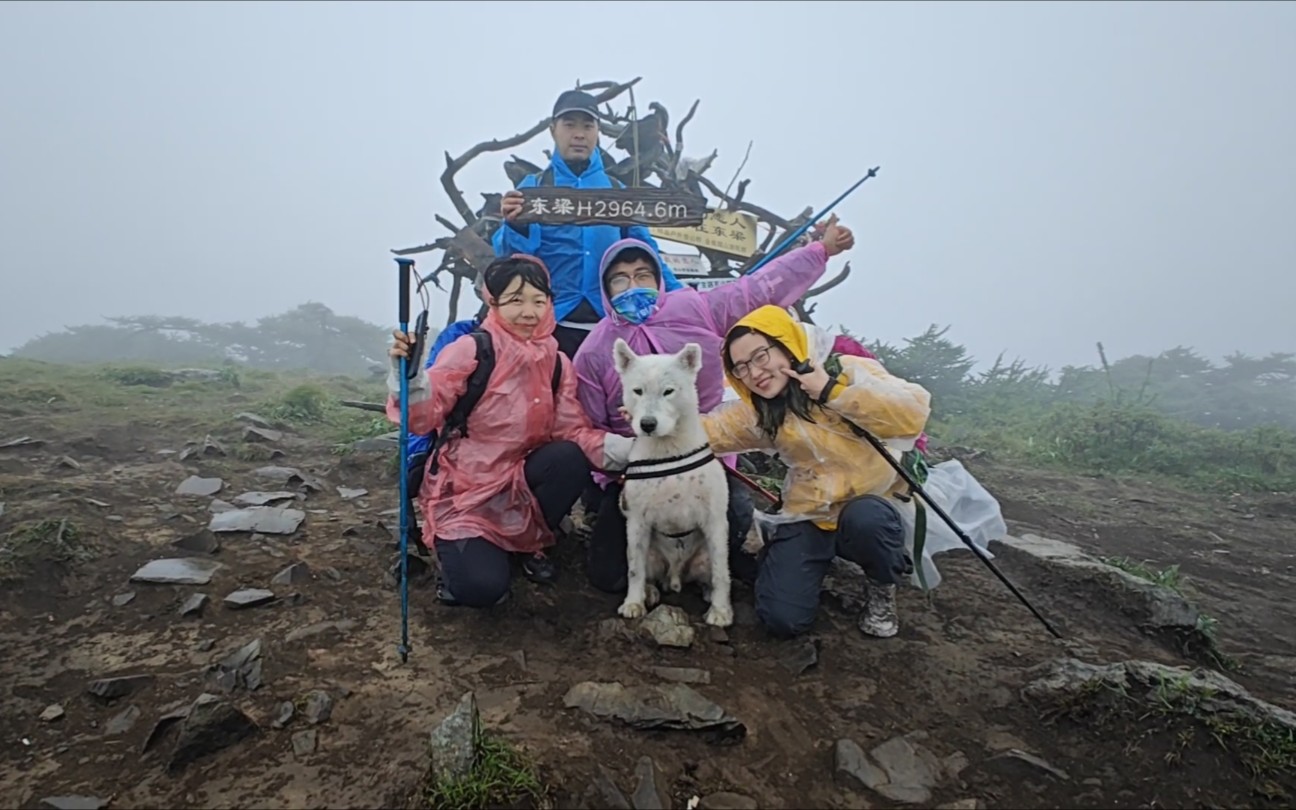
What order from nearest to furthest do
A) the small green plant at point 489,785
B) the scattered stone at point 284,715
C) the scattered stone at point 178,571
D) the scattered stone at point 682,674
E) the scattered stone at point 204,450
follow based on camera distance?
1. the small green plant at point 489,785
2. the scattered stone at point 284,715
3. the scattered stone at point 682,674
4. the scattered stone at point 178,571
5. the scattered stone at point 204,450

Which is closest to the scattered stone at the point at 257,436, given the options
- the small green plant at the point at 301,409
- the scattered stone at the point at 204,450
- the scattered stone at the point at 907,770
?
the scattered stone at the point at 204,450

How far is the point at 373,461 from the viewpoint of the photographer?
681 cm

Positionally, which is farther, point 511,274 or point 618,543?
point 618,543

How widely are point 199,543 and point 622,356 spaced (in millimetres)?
3182

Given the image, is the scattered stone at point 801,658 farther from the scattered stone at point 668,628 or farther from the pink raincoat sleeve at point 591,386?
the pink raincoat sleeve at point 591,386

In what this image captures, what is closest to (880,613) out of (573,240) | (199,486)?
(573,240)

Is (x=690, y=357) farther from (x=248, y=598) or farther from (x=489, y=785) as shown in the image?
(x=248, y=598)

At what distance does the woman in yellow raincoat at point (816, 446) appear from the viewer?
3.49m

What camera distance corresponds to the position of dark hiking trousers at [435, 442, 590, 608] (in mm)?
3588

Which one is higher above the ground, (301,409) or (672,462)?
(672,462)

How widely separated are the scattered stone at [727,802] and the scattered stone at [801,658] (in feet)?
3.20

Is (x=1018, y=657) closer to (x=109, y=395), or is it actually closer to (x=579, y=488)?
(x=579, y=488)

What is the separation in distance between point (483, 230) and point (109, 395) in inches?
278

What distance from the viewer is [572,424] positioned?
4.10 metres
